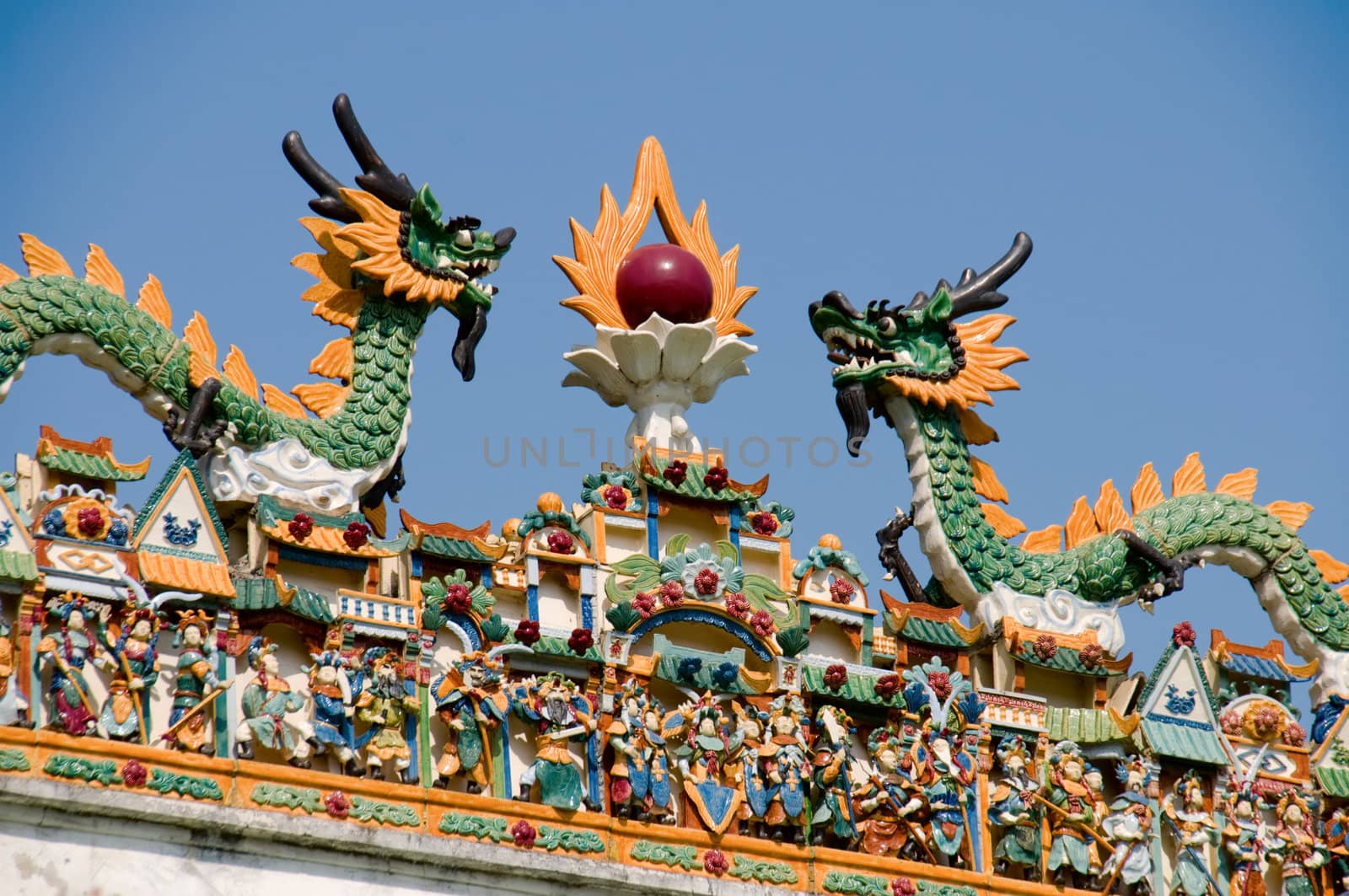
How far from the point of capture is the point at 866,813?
22750 millimetres

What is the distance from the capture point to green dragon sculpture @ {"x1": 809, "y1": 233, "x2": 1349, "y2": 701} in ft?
79.8

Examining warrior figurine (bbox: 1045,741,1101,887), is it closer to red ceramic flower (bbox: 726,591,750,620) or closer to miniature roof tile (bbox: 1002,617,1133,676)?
miniature roof tile (bbox: 1002,617,1133,676)

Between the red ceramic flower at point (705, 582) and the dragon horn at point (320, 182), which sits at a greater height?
the dragon horn at point (320, 182)

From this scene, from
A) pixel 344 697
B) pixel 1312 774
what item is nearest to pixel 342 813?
pixel 344 697

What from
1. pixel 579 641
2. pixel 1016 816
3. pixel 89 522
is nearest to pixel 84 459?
pixel 89 522

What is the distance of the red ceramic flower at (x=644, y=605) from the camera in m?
22.7

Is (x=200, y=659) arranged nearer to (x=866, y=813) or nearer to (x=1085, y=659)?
(x=866, y=813)

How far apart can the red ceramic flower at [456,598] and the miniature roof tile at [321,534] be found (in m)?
0.46

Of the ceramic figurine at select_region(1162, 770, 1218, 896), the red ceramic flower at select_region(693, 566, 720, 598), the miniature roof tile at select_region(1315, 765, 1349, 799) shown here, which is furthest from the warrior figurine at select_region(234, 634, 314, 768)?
the miniature roof tile at select_region(1315, 765, 1349, 799)

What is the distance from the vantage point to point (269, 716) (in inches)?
834

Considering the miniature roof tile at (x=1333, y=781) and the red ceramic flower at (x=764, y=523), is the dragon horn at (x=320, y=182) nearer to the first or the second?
the red ceramic flower at (x=764, y=523)

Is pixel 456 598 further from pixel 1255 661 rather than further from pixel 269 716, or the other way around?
pixel 1255 661

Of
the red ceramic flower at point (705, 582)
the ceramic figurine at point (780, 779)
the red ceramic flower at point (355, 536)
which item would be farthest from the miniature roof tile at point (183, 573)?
the ceramic figurine at point (780, 779)

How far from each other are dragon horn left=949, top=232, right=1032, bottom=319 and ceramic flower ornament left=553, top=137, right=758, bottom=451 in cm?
191
